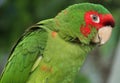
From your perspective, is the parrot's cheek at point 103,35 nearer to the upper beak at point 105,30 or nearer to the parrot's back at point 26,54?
the upper beak at point 105,30

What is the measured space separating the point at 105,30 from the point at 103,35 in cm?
2

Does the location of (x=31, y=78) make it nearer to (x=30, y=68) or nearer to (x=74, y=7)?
(x=30, y=68)

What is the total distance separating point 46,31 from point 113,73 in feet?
4.07

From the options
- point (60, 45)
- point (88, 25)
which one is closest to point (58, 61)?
point (60, 45)

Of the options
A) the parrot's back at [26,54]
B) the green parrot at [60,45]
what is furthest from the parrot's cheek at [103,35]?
the parrot's back at [26,54]

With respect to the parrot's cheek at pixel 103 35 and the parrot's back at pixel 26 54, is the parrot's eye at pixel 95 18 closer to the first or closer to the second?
the parrot's cheek at pixel 103 35

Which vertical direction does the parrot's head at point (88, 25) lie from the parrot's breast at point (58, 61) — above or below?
above

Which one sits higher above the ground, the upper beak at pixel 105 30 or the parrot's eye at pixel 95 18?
the parrot's eye at pixel 95 18

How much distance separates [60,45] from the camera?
243 centimetres

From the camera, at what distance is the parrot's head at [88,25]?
245cm

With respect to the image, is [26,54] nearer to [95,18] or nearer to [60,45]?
[60,45]

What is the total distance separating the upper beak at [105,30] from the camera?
2.44m

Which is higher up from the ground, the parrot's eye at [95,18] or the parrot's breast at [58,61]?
the parrot's eye at [95,18]

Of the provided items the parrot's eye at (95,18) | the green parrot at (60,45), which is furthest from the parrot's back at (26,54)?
the parrot's eye at (95,18)
